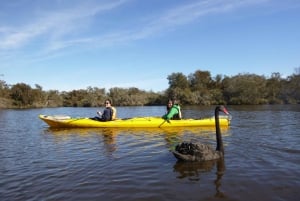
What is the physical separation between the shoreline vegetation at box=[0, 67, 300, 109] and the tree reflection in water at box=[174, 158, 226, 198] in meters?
55.8

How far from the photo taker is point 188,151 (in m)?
8.95

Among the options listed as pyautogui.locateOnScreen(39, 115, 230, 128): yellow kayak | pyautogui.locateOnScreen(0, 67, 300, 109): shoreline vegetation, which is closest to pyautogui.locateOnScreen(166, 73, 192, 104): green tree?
pyautogui.locateOnScreen(0, 67, 300, 109): shoreline vegetation

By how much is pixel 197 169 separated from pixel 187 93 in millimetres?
59148

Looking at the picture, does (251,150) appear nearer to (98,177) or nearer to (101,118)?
(98,177)

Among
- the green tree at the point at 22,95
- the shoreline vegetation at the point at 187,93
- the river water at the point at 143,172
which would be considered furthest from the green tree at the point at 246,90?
the river water at the point at 143,172

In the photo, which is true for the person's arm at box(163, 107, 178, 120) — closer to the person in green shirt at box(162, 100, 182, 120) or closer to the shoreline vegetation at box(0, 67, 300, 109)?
the person in green shirt at box(162, 100, 182, 120)

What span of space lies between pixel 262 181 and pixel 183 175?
1765 mm

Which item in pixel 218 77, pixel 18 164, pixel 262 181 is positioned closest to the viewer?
pixel 262 181

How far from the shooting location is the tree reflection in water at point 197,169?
7.72 metres

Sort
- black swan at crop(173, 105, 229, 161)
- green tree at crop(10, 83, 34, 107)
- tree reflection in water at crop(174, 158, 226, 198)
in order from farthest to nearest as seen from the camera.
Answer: green tree at crop(10, 83, 34, 107), black swan at crop(173, 105, 229, 161), tree reflection in water at crop(174, 158, 226, 198)

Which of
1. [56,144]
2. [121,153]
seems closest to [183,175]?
[121,153]

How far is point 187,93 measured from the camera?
220ft

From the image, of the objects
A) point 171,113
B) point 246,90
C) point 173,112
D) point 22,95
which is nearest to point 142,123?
point 171,113

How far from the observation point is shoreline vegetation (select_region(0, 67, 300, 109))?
207 ft
